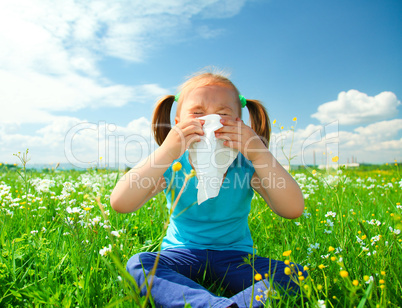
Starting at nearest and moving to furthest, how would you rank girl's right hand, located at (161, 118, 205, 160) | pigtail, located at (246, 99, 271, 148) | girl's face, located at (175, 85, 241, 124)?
girl's right hand, located at (161, 118, 205, 160)
girl's face, located at (175, 85, 241, 124)
pigtail, located at (246, 99, 271, 148)

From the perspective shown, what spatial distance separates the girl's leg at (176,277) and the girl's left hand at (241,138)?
722 millimetres

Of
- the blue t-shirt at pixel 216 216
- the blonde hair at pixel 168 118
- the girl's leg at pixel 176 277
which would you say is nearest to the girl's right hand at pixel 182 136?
the blue t-shirt at pixel 216 216

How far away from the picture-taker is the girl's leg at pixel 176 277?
1479 mm

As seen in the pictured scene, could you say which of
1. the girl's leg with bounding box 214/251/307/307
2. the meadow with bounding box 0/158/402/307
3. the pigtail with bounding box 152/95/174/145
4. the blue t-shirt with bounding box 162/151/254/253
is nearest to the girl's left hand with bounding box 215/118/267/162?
the blue t-shirt with bounding box 162/151/254/253

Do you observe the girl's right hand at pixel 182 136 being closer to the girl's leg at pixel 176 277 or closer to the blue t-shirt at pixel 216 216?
the blue t-shirt at pixel 216 216

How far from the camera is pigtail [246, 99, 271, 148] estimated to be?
271 centimetres

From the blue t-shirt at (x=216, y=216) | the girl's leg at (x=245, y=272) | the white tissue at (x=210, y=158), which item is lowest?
the girl's leg at (x=245, y=272)

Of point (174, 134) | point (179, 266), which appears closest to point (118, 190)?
point (174, 134)

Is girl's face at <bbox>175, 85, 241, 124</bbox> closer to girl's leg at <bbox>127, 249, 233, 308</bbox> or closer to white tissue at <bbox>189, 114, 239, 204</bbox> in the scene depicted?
white tissue at <bbox>189, 114, 239, 204</bbox>

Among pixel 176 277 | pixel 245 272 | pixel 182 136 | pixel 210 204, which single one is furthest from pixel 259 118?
pixel 176 277

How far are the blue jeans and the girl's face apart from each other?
35.4 inches

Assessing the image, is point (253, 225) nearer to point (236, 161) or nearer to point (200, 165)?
point (236, 161)

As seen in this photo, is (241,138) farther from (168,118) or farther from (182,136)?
(168,118)

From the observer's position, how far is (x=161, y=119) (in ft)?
9.18
